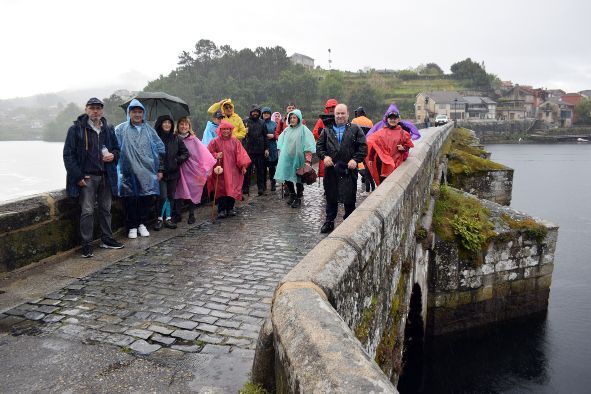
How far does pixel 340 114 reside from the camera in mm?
6543

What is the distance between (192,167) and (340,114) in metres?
2.83

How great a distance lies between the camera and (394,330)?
203 inches

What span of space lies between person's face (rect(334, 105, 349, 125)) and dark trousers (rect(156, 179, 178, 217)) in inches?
113

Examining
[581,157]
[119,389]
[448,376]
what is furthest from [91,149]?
[581,157]

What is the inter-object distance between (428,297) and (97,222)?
666 cm

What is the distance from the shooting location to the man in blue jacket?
18.7 ft

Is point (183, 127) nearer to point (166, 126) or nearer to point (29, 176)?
point (166, 126)

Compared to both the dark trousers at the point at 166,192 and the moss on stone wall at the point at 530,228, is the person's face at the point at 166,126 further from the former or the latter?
the moss on stone wall at the point at 530,228

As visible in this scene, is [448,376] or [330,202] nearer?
[330,202]

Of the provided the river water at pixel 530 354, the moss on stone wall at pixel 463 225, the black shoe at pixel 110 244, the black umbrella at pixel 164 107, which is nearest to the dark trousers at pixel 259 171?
the black umbrella at pixel 164 107

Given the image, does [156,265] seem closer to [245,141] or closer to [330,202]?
[330,202]

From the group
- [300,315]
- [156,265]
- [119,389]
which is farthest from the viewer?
[156,265]

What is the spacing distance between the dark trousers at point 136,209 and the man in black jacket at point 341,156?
2779 mm

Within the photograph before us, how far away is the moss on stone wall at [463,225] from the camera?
941 centimetres
